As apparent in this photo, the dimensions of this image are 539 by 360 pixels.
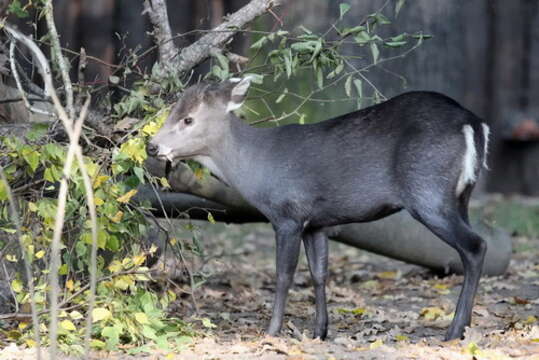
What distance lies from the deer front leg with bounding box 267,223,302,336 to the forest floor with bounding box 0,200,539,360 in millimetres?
187

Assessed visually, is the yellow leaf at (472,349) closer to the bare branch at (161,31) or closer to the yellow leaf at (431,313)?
the yellow leaf at (431,313)

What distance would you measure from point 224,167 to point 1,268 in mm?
1452

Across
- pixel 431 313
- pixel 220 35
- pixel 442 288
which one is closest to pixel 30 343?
pixel 220 35

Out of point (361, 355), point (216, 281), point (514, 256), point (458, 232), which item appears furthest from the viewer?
point (514, 256)

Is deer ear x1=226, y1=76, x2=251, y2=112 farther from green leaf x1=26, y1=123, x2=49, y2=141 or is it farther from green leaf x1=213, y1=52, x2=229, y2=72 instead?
green leaf x1=26, y1=123, x2=49, y2=141

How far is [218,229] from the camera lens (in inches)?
459

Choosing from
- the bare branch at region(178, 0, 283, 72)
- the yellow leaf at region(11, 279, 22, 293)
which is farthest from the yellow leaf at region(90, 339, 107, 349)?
the bare branch at region(178, 0, 283, 72)

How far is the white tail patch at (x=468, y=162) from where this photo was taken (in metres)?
5.49

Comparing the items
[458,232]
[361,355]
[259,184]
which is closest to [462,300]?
[458,232]

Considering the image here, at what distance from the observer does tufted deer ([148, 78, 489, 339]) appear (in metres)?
5.46

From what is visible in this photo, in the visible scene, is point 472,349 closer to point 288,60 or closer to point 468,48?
point 288,60

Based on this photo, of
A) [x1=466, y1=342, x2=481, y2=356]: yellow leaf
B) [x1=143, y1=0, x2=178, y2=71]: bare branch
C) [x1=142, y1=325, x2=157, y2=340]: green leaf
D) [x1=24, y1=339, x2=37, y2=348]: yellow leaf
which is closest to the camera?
[x1=466, y1=342, x2=481, y2=356]: yellow leaf

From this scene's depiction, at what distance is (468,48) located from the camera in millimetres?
13805

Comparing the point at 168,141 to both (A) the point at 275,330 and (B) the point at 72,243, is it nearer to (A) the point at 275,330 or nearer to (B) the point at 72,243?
(B) the point at 72,243
